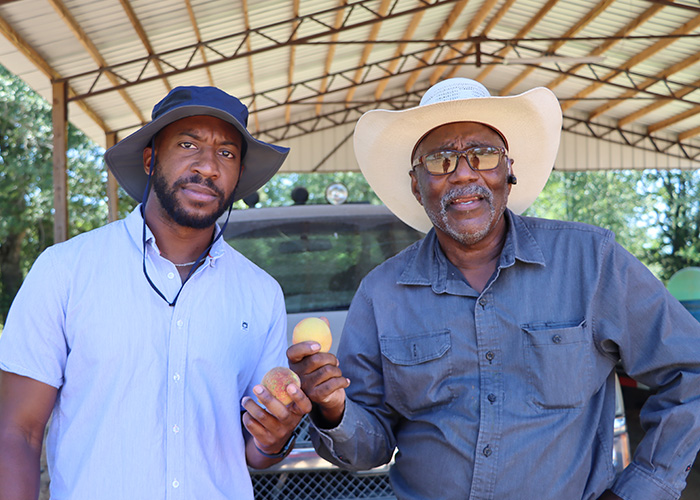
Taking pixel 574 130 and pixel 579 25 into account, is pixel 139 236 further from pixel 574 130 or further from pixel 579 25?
pixel 574 130

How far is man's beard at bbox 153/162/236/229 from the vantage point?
2.18m

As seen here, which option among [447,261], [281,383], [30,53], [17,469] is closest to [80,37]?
[30,53]

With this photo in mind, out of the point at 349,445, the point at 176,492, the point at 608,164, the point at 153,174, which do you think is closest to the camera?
the point at 176,492

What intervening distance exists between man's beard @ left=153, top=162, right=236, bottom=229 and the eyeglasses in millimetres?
734

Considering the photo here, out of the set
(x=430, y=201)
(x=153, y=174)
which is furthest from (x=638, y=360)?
(x=153, y=174)

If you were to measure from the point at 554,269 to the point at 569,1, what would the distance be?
43.0 ft

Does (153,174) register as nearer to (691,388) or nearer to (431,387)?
(431,387)

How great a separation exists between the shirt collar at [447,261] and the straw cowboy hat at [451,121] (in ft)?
1.24

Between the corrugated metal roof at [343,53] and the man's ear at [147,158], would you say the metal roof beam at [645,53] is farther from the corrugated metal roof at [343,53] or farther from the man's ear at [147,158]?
the man's ear at [147,158]

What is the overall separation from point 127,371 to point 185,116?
0.84 metres

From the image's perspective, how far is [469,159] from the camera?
2316 millimetres

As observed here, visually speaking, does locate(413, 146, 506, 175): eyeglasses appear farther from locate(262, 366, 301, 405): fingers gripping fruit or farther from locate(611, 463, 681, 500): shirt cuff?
locate(611, 463, 681, 500): shirt cuff

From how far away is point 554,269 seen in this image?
2178mm

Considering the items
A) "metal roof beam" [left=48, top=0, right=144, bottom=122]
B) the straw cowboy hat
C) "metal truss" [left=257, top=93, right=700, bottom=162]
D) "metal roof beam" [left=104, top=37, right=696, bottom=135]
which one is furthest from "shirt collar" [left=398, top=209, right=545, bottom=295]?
"metal truss" [left=257, top=93, right=700, bottom=162]
